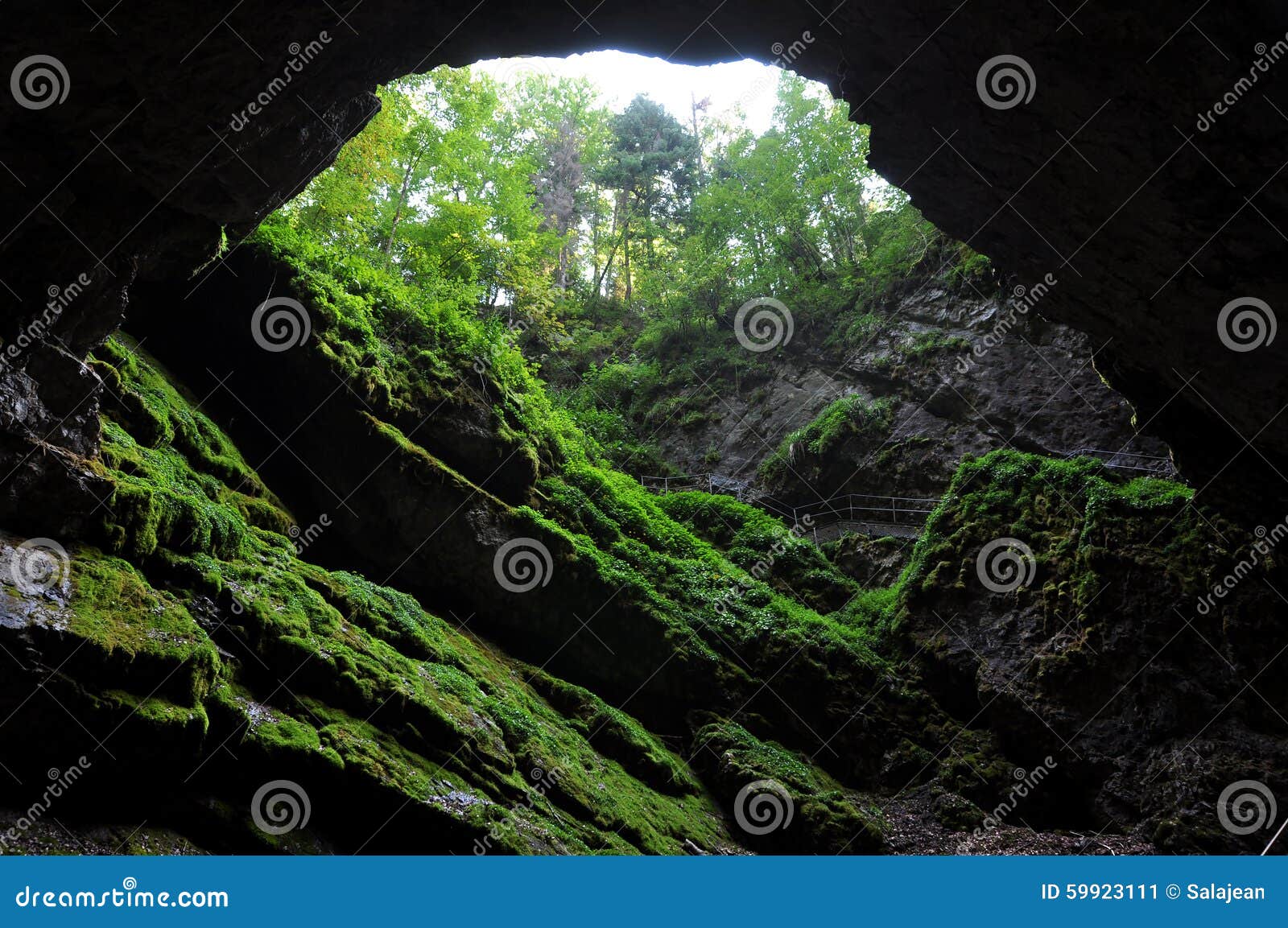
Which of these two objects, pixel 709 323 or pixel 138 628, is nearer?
pixel 138 628

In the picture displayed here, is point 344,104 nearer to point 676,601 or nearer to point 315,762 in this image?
point 315,762

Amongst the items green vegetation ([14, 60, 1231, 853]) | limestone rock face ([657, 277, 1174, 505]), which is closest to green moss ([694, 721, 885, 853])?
green vegetation ([14, 60, 1231, 853])

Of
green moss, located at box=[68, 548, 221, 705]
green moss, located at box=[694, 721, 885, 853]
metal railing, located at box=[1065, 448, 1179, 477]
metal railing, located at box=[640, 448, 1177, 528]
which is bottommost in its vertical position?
green moss, located at box=[68, 548, 221, 705]

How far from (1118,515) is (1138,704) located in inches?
121

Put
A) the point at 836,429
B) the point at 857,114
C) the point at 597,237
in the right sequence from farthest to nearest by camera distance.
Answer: the point at 597,237
the point at 836,429
the point at 857,114

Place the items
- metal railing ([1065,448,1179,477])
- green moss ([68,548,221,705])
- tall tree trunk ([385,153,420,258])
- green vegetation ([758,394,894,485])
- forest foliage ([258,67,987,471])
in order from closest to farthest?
1. green moss ([68,548,221,705])
2. metal railing ([1065,448,1179,477])
3. forest foliage ([258,67,987,471])
4. tall tree trunk ([385,153,420,258])
5. green vegetation ([758,394,894,485])

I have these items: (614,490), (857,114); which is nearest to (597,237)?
(614,490)

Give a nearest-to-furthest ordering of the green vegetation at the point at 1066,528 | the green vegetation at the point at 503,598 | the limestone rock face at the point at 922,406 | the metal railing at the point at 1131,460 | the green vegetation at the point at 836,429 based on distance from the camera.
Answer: the green vegetation at the point at 503,598 < the green vegetation at the point at 1066,528 < the metal railing at the point at 1131,460 < the limestone rock face at the point at 922,406 < the green vegetation at the point at 836,429

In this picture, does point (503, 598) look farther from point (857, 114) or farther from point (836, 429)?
point (836, 429)

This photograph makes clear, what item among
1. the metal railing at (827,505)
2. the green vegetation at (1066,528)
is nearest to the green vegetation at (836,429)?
the metal railing at (827,505)

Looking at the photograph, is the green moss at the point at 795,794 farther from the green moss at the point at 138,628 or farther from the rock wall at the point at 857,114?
the green moss at the point at 138,628

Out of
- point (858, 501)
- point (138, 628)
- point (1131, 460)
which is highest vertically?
point (1131, 460)

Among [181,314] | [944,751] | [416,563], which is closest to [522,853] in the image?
[416,563]

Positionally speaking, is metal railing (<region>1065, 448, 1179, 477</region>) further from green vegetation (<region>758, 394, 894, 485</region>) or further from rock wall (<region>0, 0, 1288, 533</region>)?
rock wall (<region>0, 0, 1288, 533</region>)
